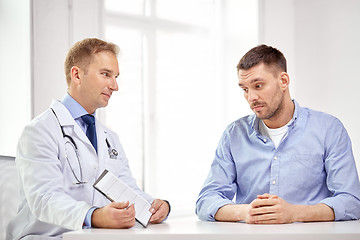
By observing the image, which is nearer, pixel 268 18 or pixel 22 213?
pixel 22 213

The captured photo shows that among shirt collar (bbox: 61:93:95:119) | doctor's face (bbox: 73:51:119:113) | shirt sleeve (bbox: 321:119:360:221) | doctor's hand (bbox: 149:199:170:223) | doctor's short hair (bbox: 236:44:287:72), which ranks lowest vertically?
doctor's hand (bbox: 149:199:170:223)

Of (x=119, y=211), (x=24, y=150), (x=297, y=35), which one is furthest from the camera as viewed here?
(x=297, y=35)

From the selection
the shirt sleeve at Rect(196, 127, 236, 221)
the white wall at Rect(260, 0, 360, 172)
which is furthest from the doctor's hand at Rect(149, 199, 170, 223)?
the white wall at Rect(260, 0, 360, 172)

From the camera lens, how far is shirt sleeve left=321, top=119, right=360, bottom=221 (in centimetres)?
200

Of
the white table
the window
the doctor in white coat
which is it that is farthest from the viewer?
the window

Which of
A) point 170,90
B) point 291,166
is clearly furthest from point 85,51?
point 170,90

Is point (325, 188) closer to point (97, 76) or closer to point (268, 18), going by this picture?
point (97, 76)

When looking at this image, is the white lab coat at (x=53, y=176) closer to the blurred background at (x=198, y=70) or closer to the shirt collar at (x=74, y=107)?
the shirt collar at (x=74, y=107)

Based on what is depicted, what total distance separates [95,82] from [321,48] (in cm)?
297

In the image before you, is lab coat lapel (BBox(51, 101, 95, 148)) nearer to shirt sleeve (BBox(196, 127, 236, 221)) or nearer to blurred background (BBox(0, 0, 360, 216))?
shirt sleeve (BBox(196, 127, 236, 221))

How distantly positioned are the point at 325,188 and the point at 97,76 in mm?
1074

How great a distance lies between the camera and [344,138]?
2221 mm

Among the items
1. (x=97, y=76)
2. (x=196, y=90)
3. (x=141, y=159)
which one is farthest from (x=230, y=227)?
(x=196, y=90)

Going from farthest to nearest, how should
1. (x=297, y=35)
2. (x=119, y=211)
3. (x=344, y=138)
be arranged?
(x=297, y=35) < (x=344, y=138) < (x=119, y=211)
